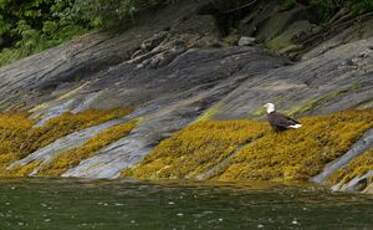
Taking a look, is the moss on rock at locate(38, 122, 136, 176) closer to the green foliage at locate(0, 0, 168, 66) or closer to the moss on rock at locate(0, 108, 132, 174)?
the moss on rock at locate(0, 108, 132, 174)

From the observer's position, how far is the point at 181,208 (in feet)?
55.8

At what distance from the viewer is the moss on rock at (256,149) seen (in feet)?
69.5

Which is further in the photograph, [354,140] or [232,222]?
[354,140]

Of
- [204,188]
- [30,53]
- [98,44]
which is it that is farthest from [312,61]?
[30,53]

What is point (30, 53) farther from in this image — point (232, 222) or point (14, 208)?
point (232, 222)

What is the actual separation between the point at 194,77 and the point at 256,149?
28.2 ft

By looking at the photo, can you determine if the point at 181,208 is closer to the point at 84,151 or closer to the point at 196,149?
the point at 196,149

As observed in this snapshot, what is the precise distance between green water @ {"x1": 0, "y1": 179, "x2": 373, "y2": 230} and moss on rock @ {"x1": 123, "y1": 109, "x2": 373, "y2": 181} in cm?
177

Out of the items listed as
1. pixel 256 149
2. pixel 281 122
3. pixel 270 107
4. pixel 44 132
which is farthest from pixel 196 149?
pixel 44 132

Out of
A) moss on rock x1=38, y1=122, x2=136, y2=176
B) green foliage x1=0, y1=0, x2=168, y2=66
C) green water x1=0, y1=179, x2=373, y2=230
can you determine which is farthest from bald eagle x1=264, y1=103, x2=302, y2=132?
green foliage x1=0, y1=0, x2=168, y2=66

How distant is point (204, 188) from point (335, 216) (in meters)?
5.32

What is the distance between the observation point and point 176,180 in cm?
2252

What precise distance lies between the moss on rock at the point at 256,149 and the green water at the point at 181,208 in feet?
5.81

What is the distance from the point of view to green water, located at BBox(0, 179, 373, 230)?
49.4 ft
